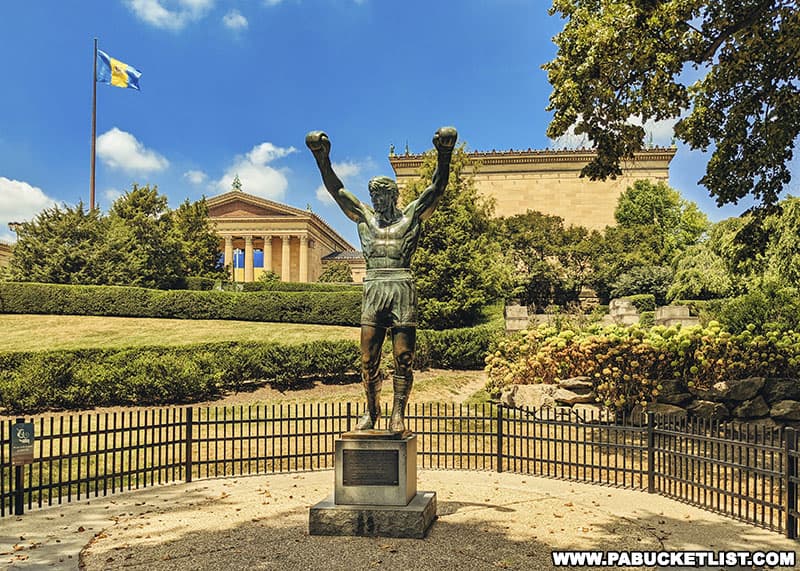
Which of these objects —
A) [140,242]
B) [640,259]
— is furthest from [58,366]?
[640,259]

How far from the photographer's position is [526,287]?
34.1 m

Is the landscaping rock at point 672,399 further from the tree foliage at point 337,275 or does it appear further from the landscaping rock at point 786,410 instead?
the tree foliage at point 337,275

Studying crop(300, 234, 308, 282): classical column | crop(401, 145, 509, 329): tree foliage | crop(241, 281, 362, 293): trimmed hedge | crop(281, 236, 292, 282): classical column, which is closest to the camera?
crop(401, 145, 509, 329): tree foliage

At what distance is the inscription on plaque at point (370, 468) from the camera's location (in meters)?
6.95

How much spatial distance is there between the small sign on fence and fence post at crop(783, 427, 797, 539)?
9.49 metres

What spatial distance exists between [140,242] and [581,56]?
33.4 meters

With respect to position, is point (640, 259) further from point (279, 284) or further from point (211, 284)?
point (211, 284)

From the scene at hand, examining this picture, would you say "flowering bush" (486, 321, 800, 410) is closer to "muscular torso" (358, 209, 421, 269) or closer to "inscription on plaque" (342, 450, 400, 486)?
"muscular torso" (358, 209, 421, 269)

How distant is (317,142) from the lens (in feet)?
24.8

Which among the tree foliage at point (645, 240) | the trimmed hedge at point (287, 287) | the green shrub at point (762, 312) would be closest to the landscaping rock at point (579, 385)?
the green shrub at point (762, 312)

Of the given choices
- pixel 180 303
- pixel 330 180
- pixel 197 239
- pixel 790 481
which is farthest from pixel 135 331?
pixel 790 481

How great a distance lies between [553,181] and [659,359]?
45.2 m

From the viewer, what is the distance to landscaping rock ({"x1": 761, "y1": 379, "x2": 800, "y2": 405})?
49.7ft

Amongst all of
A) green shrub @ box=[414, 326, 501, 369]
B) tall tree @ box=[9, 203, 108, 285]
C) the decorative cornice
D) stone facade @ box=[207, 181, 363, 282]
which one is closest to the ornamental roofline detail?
stone facade @ box=[207, 181, 363, 282]
